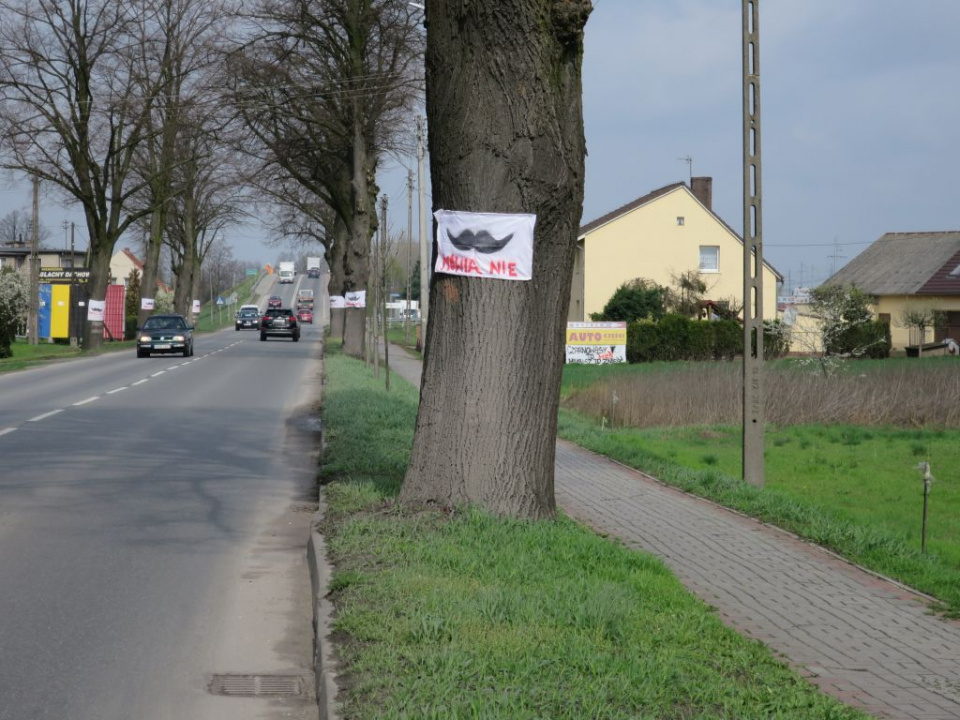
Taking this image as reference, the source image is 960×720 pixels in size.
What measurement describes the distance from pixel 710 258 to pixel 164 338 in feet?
96.0

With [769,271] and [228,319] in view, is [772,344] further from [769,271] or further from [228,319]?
[228,319]

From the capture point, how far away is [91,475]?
12578 mm

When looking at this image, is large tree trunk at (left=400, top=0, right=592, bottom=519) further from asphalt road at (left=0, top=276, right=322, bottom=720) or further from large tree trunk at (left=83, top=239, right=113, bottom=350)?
large tree trunk at (left=83, top=239, right=113, bottom=350)

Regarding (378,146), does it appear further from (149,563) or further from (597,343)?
(149,563)

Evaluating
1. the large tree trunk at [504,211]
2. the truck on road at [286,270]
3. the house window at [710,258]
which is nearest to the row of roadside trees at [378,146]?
the large tree trunk at [504,211]

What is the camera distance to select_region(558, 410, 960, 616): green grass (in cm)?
889

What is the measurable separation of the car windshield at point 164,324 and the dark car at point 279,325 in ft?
63.9

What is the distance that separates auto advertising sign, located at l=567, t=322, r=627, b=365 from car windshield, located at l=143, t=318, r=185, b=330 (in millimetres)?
14483

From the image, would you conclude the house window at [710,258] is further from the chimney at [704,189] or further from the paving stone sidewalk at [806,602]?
the paving stone sidewalk at [806,602]

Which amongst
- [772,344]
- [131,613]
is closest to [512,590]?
[131,613]

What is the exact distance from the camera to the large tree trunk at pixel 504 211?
26.9 ft

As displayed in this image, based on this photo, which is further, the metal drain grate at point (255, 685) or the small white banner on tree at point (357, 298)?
the small white banner on tree at point (357, 298)

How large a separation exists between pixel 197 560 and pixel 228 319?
11403 centimetres

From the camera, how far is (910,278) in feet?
230
